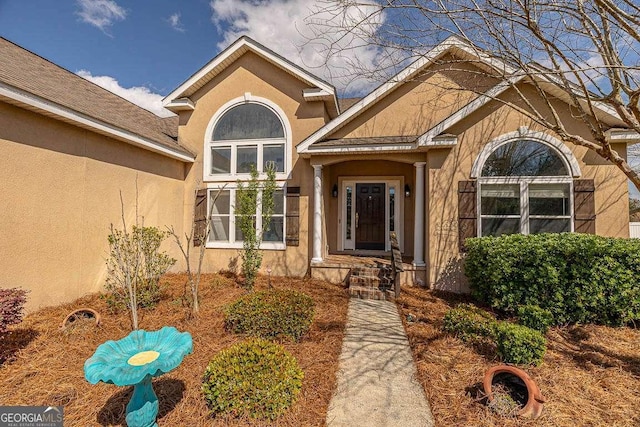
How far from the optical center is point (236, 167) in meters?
8.79

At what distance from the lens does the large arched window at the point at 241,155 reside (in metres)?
8.59

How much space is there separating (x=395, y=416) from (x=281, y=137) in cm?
744

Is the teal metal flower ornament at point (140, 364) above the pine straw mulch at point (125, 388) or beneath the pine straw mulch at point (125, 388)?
above

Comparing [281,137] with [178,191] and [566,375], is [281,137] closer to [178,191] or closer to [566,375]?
[178,191]

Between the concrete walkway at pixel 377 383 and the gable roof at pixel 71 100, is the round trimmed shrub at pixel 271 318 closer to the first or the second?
the concrete walkway at pixel 377 383

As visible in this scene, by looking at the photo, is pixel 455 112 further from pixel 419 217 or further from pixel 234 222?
pixel 234 222

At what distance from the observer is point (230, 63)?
8852 millimetres

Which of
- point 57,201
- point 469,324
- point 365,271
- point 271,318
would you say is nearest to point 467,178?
point 365,271

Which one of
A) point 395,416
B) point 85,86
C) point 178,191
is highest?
point 85,86

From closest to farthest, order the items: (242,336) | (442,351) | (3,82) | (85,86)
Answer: (442,351)
(242,336)
(3,82)
(85,86)

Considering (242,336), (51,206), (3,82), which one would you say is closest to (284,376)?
(242,336)

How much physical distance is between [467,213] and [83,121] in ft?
27.8

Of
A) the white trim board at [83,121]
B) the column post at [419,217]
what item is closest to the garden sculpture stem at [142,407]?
the white trim board at [83,121]

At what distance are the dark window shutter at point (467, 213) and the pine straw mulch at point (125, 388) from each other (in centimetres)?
324
